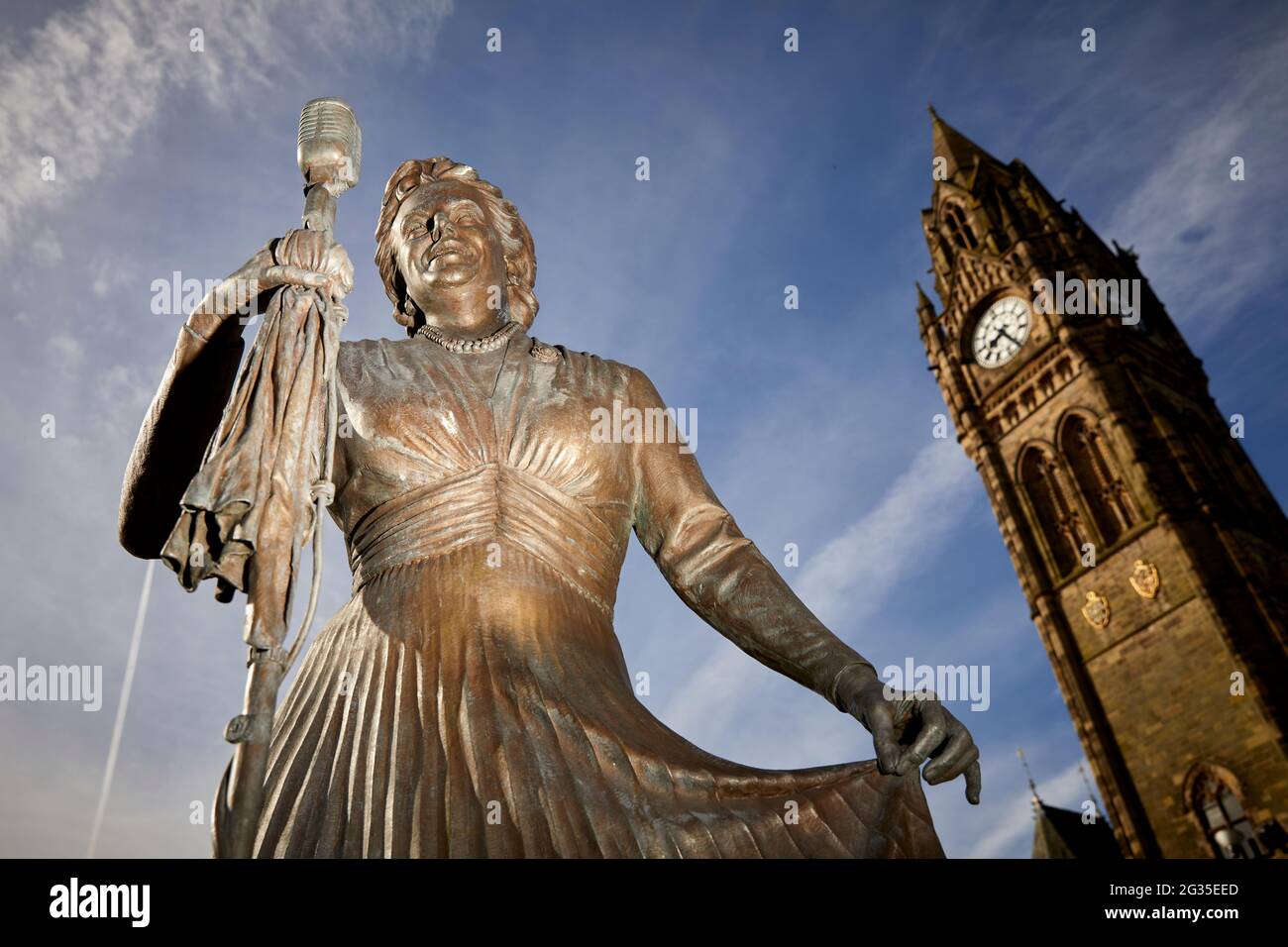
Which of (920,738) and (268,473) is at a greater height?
(268,473)

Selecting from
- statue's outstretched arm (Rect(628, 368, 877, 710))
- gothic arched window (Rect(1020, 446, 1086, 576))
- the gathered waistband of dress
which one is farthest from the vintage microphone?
gothic arched window (Rect(1020, 446, 1086, 576))

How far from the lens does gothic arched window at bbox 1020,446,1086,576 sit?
121 feet

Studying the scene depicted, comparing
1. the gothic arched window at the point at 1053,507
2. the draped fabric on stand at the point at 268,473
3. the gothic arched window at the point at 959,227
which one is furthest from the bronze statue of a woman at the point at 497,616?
the gothic arched window at the point at 959,227

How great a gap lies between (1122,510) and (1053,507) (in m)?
2.56

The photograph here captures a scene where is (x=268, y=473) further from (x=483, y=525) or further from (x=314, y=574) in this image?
(x=483, y=525)

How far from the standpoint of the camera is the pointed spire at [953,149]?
4788cm

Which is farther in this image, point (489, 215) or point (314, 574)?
point (489, 215)

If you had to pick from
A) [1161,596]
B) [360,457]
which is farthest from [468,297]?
[1161,596]

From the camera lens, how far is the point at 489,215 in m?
3.88

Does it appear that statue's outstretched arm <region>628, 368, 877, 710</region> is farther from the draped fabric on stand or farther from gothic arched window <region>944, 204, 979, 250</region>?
gothic arched window <region>944, 204, 979, 250</region>

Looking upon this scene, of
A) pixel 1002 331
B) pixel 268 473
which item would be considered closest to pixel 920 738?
pixel 268 473

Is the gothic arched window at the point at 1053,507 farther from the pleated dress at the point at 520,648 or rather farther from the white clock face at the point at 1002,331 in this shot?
the pleated dress at the point at 520,648

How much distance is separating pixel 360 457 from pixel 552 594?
2.20 feet

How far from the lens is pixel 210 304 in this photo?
9.76ft
